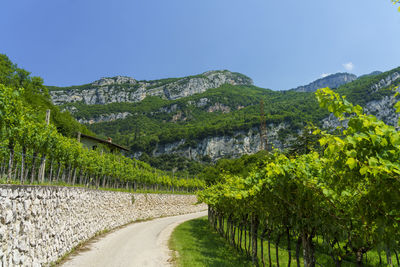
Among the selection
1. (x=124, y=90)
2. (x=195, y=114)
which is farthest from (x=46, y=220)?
(x=124, y=90)

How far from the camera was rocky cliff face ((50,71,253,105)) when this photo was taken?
16475cm

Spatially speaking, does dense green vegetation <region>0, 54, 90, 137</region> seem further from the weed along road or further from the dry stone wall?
the weed along road

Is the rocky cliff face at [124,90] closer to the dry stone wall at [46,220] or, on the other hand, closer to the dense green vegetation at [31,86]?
the dense green vegetation at [31,86]

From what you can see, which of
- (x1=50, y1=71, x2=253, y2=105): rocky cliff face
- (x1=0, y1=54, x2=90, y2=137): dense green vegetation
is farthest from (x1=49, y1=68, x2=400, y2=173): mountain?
(x1=0, y1=54, x2=90, y2=137): dense green vegetation

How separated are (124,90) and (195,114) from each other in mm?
61132

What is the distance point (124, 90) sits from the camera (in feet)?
582

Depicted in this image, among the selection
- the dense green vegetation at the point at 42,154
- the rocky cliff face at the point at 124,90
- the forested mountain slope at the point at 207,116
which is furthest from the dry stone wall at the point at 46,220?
the rocky cliff face at the point at 124,90

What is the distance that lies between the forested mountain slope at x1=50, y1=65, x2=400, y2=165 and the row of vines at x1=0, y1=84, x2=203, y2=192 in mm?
67392

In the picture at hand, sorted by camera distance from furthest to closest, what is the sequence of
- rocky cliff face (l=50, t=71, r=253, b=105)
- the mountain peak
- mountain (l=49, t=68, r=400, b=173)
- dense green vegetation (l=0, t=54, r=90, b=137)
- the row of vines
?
the mountain peak, rocky cliff face (l=50, t=71, r=253, b=105), mountain (l=49, t=68, r=400, b=173), dense green vegetation (l=0, t=54, r=90, b=137), the row of vines

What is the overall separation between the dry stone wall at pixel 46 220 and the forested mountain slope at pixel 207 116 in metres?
74.8

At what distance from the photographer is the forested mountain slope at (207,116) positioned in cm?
10838

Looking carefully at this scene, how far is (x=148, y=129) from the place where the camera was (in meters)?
134

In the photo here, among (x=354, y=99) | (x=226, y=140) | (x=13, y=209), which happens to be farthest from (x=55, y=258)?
(x=354, y=99)

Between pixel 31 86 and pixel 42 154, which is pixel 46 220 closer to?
pixel 42 154
